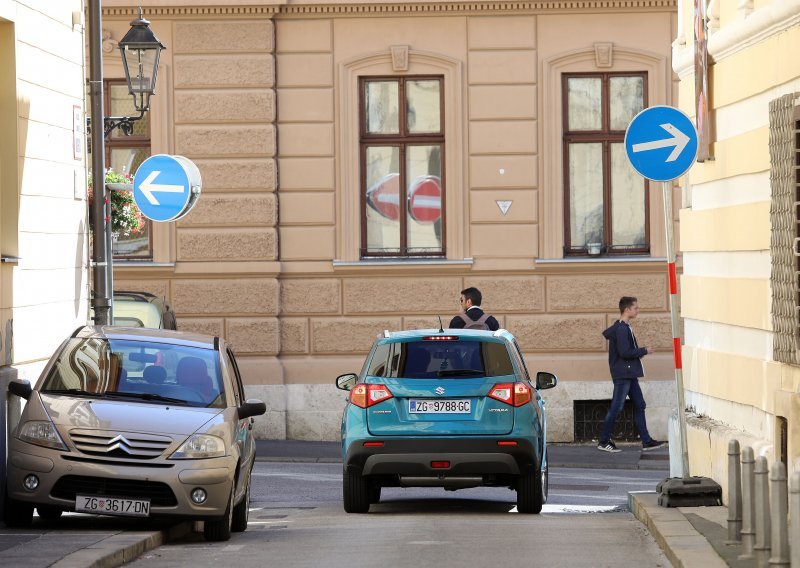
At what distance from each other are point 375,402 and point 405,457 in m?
0.52

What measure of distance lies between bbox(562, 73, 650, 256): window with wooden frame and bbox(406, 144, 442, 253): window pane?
172cm

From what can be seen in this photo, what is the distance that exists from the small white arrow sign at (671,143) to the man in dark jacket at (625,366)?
27.9ft

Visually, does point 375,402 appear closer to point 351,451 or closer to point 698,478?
point 351,451

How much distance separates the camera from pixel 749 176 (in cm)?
1395

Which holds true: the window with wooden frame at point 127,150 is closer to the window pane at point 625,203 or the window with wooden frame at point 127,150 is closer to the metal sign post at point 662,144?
the window pane at point 625,203

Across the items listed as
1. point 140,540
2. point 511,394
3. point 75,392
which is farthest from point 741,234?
point 140,540

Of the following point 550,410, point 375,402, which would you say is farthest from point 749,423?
point 550,410

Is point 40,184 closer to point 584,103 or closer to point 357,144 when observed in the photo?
point 357,144

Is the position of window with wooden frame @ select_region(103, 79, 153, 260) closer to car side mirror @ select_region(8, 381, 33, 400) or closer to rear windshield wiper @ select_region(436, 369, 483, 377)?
rear windshield wiper @ select_region(436, 369, 483, 377)

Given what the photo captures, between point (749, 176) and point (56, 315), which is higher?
point (749, 176)

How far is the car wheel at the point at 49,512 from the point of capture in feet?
41.3

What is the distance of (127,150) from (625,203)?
6.80 m

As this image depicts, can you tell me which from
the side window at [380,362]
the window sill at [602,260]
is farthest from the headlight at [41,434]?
the window sill at [602,260]

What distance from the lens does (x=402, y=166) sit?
79.9 ft
